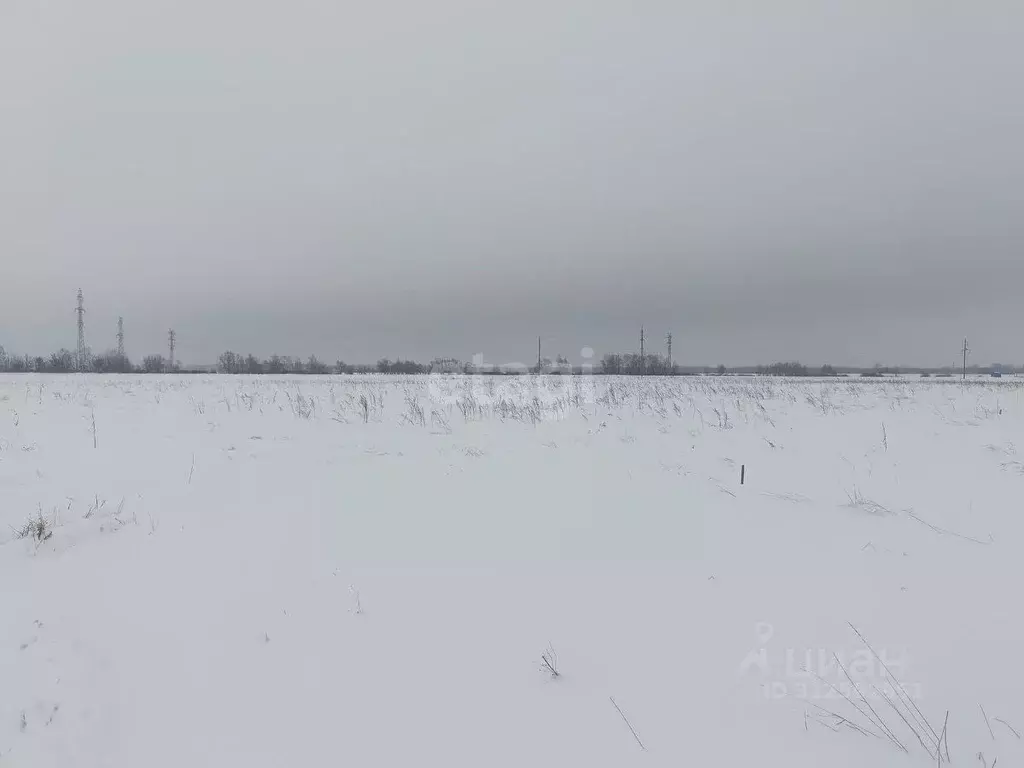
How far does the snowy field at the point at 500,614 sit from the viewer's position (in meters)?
1.98

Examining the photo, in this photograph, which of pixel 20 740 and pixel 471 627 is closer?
pixel 20 740

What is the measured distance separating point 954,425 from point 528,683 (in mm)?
11245

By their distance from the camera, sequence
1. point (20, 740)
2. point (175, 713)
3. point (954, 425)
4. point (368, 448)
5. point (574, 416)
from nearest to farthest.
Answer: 1. point (20, 740)
2. point (175, 713)
3. point (368, 448)
4. point (954, 425)
5. point (574, 416)

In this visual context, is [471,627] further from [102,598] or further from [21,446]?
[21,446]

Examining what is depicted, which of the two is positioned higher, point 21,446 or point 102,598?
point 21,446

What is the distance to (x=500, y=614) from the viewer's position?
2.82 metres

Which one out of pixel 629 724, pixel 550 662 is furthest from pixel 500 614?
pixel 629 724

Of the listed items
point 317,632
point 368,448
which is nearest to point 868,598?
point 317,632

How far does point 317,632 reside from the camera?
2.68 metres

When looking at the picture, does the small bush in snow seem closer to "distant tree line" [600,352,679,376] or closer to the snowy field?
the snowy field

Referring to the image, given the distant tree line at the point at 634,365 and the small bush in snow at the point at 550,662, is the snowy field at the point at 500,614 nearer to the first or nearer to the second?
the small bush in snow at the point at 550,662

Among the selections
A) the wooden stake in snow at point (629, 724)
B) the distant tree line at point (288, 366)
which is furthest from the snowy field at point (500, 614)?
the distant tree line at point (288, 366)

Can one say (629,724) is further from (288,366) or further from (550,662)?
(288,366)

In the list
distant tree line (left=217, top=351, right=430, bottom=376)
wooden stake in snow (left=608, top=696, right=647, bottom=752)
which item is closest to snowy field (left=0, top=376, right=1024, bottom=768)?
wooden stake in snow (left=608, top=696, right=647, bottom=752)
